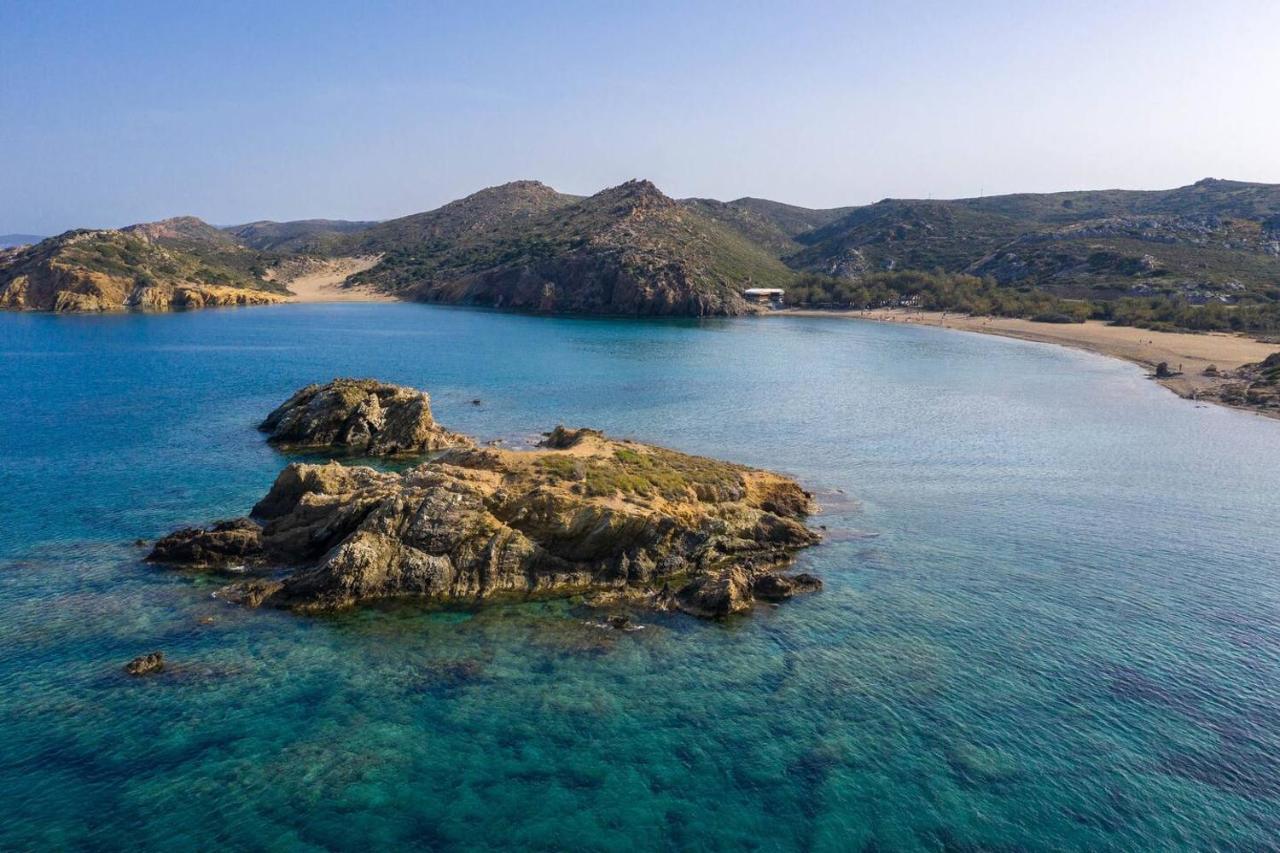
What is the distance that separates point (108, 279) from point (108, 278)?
26 centimetres

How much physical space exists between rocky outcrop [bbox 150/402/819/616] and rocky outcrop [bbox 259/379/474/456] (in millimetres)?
13040

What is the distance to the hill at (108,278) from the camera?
14150 cm

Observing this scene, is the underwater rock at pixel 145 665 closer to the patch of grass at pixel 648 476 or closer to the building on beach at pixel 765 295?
the patch of grass at pixel 648 476

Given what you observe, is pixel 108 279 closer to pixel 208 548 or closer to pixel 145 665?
pixel 208 548

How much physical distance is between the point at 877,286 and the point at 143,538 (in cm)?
16924

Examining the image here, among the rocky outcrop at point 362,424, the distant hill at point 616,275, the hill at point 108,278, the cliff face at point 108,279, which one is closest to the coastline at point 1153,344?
the distant hill at point 616,275

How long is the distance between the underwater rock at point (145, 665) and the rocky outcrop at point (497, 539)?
4644 millimetres

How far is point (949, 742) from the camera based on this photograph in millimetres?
21828

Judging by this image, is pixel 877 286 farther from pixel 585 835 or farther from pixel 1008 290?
pixel 585 835

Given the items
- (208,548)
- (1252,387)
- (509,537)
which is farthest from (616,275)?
(208,548)

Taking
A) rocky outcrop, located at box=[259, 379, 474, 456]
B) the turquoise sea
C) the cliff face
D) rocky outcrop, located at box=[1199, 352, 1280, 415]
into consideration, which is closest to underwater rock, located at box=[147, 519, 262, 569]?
the turquoise sea

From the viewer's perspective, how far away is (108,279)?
476 feet

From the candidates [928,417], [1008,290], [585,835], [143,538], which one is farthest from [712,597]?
[1008,290]

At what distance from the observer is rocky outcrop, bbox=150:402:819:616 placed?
98.7ft
